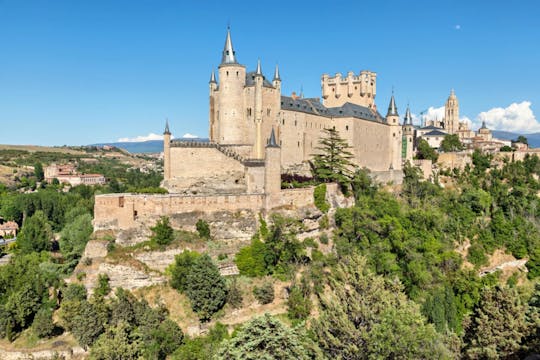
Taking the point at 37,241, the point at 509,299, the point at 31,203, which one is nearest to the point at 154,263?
the point at 509,299

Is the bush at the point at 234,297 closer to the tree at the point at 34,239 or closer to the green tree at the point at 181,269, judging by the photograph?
the green tree at the point at 181,269

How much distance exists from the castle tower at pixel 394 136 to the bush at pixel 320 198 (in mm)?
22373

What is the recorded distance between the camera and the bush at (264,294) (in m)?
30.6

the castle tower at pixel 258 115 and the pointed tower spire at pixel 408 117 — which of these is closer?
the castle tower at pixel 258 115

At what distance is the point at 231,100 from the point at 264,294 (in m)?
18.9

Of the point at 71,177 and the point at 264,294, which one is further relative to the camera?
the point at 71,177

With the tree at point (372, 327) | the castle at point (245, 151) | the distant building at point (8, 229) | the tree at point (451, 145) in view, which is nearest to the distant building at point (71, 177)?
the distant building at point (8, 229)

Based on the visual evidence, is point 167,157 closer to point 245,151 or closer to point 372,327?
point 245,151

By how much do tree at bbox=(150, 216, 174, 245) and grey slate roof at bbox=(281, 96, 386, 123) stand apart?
17.7 m

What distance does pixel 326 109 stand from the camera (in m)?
52.8

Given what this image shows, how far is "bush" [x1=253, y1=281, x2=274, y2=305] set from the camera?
30609mm

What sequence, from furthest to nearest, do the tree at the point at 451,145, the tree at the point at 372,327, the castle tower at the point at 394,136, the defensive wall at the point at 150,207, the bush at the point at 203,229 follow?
1. the tree at the point at 451,145
2. the castle tower at the point at 394,136
3. the defensive wall at the point at 150,207
4. the bush at the point at 203,229
5. the tree at the point at 372,327

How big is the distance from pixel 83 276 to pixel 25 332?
5.02 m

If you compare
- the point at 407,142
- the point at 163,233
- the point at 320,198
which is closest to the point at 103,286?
the point at 163,233
